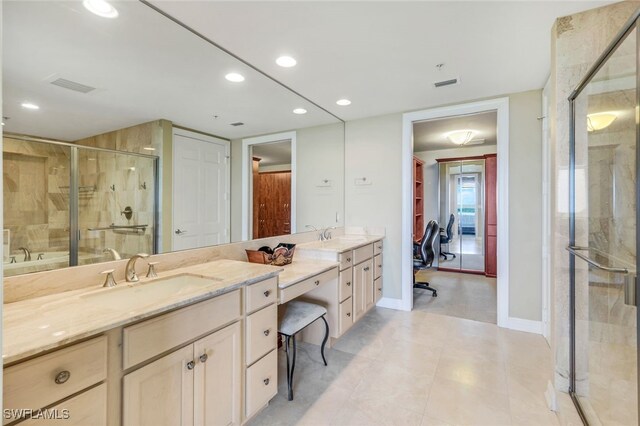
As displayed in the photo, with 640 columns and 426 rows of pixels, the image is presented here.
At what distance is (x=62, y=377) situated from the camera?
0.92 meters

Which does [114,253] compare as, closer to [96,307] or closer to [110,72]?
[96,307]

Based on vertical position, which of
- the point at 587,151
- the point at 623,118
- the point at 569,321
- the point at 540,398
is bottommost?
the point at 540,398

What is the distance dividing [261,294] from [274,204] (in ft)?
4.53

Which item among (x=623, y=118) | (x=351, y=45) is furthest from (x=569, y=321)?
(x=351, y=45)

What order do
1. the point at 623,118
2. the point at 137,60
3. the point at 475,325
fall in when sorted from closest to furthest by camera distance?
the point at 623,118, the point at 137,60, the point at 475,325

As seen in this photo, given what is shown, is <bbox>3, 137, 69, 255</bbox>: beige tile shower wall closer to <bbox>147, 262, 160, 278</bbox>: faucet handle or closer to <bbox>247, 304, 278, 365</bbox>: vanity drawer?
<bbox>147, 262, 160, 278</bbox>: faucet handle

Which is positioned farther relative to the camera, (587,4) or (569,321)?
(569,321)

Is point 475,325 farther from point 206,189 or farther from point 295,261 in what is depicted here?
point 206,189

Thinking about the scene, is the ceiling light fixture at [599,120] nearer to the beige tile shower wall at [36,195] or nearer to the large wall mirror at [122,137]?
the large wall mirror at [122,137]

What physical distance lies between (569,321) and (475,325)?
54.0 inches

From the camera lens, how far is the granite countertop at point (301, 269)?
6.28 ft

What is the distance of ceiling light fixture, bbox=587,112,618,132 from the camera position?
178 cm

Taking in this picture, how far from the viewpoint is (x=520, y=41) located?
205cm

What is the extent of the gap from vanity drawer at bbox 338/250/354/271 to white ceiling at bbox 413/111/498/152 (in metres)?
2.00
